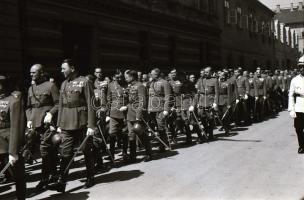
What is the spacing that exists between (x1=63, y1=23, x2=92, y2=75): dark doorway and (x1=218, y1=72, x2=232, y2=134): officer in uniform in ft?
14.4

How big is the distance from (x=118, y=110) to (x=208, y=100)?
3.80m

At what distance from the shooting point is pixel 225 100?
13.5 m

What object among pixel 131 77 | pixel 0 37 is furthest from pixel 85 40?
pixel 131 77

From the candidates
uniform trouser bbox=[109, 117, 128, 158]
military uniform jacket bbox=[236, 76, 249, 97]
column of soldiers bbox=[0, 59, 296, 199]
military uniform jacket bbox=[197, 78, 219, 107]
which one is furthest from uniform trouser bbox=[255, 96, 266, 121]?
uniform trouser bbox=[109, 117, 128, 158]

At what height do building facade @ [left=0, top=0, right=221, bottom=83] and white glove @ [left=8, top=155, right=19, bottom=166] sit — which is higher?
building facade @ [left=0, top=0, right=221, bottom=83]

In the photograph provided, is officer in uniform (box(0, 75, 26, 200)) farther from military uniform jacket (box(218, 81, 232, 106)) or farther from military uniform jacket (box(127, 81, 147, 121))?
military uniform jacket (box(218, 81, 232, 106))

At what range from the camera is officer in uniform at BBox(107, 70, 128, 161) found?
882 cm

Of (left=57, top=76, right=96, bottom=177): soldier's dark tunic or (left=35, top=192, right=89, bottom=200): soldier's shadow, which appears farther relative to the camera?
(left=57, top=76, right=96, bottom=177): soldier's dark tunic

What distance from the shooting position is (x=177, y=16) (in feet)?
72.7

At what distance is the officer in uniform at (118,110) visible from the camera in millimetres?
8820

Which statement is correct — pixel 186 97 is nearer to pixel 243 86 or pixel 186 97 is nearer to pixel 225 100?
pixel 225 100

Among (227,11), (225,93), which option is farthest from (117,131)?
(227,11)

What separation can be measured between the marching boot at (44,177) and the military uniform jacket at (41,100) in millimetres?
714

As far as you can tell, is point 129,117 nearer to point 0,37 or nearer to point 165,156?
point 165,156
